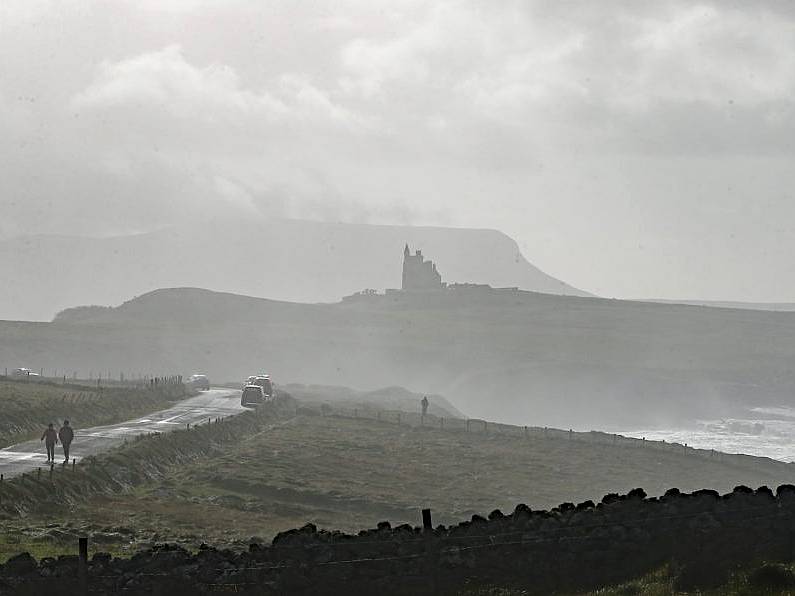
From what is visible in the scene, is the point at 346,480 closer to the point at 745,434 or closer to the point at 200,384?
the point at 200,384

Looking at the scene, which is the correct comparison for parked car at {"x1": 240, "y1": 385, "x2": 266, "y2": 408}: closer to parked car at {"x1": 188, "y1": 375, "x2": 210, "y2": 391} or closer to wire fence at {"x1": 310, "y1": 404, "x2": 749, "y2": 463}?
wire fence at {"x1": 310, "y1": 404, "x2": 749, "y2": 463}

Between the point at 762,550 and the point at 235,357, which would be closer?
the point at 762,550

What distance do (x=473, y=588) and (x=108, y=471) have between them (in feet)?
78.7

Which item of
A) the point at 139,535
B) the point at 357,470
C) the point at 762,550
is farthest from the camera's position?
the point at 357,470

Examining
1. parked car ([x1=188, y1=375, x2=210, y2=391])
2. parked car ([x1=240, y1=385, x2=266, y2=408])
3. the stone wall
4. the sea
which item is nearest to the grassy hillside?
parked car ([x1=240, y1=385, x2=266, y2=408])

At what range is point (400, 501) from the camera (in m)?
44.4

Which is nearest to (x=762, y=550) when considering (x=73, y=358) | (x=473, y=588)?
(x=473, y=588)

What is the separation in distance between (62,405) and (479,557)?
45128 mm

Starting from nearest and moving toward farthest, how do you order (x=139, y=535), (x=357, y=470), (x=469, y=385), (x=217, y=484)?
(x=139, y=535), (x=217, y=484), (x=357, y=470), (x=469, y=385)

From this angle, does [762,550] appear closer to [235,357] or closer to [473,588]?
[473,588]

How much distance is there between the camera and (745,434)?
13225cm

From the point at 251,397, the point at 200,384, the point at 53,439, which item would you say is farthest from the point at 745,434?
the point at 53,439

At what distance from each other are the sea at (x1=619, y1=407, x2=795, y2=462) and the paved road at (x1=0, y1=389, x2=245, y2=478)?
50632 millimetres

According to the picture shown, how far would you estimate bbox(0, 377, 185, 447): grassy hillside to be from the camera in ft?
168
